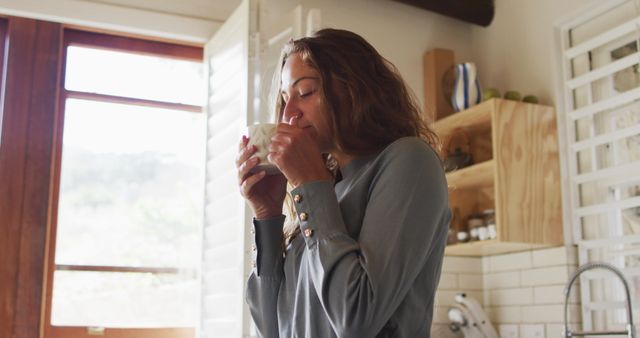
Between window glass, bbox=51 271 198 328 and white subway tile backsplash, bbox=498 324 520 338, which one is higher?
window glass, bbox=51 271 198 328

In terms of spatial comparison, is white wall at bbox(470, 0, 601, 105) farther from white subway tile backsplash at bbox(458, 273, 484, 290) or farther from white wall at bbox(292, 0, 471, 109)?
white subway tile backsplash at bbox(458, 273, 484, 290)

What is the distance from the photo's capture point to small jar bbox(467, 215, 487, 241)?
3.25 m

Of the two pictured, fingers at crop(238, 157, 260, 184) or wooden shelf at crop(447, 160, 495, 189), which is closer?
fingers at crop(238, 157, 260, 184)

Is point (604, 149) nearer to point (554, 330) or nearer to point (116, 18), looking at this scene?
point (554, 330)

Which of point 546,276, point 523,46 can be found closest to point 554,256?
point 546,276

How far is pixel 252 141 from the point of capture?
1166mm

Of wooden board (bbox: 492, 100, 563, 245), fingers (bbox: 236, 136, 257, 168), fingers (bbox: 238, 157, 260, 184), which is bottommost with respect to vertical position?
fingers (bbox: 238, 157, 260, 184)

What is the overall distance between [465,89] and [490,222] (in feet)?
1.84

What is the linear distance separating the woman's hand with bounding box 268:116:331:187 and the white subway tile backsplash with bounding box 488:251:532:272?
7.91 ft

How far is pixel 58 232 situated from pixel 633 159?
217cm

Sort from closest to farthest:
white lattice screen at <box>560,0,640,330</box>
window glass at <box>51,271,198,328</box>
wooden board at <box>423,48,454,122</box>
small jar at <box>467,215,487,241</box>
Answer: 1. white lattice screen at <box>560,0,640,330</box>
2. window glass at <box>51,271,198,328</box>
3. small jar at <box>467,215,487,241</box>
4. wooden board at <box>423,48,454,122</box>

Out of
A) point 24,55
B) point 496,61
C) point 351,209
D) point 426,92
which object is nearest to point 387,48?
point 426,92

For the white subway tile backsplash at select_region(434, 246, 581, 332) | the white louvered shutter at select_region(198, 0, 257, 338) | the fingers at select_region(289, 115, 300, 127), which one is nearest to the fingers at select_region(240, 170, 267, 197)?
the fingers at select_region(289, 115, 300, 127)

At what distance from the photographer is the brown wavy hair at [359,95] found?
3.65 ft
